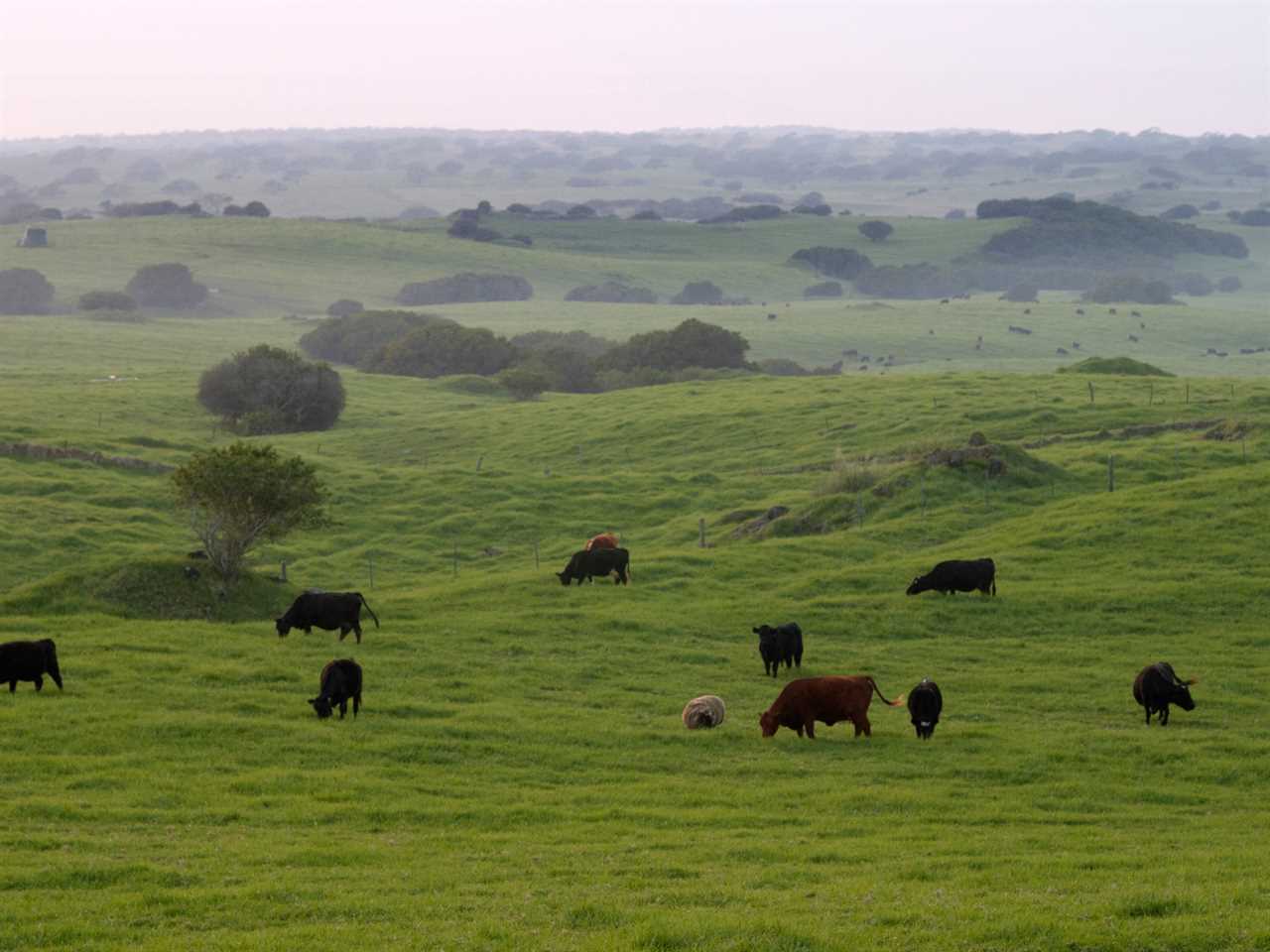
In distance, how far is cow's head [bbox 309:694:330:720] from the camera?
23453mm

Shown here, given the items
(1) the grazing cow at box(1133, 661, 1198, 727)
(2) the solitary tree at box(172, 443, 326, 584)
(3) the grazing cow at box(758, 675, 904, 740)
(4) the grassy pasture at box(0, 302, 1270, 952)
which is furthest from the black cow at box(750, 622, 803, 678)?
(2) the solitary tree at box(172, 443, 326, 584)

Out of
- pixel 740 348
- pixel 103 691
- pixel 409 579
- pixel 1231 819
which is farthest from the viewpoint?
pixel 740 348

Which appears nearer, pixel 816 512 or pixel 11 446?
pixel 816 512

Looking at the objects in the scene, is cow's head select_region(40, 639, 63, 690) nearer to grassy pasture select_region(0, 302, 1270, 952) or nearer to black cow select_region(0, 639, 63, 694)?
black cow select_region(0, 639, 63, 694)

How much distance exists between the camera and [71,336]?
372 ft

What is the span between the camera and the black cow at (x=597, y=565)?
37.4 metres

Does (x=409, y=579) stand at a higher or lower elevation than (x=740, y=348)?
lower

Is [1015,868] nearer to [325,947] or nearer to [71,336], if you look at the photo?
[325,947]

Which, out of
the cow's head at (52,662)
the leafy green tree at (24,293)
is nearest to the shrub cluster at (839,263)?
the leafy green tree at (24,293)

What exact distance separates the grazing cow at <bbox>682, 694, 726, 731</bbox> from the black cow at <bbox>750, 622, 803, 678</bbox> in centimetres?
434

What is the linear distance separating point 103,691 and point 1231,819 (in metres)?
16.5

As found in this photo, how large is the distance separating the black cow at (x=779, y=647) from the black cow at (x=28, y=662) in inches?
466

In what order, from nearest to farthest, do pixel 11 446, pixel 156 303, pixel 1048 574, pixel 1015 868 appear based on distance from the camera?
pixel 1015 868 → pixel 1048 574 → pixel 11 446 → pixel 156 303

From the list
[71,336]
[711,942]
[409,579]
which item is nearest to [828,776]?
[711,942]
